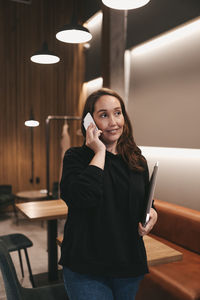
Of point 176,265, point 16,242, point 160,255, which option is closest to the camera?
point 160,255

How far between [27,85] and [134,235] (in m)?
5.62

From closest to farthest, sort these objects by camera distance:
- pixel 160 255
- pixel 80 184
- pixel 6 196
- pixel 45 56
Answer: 1. pixel 80 184
2. pixel 160 255
3. pixel 45 56
4. pixel 6 196

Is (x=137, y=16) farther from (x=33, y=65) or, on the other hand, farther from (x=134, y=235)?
(x=134, y=235)

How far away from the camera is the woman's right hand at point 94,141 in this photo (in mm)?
1189

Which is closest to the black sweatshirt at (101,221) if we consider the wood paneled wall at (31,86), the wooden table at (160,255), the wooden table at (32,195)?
the wooden table at (160,255)

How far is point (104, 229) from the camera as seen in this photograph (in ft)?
3.69

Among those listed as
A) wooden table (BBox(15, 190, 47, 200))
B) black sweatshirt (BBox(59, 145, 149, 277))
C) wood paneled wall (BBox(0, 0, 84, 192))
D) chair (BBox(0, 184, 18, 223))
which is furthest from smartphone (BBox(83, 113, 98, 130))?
wood paneled wall (BBox(0, 0, 84, 192))

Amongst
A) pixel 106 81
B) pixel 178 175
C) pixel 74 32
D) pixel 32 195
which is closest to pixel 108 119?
pixel 74 32

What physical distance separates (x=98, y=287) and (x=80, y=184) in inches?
15.2

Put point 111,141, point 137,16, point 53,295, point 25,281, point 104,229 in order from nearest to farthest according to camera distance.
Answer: point 104,229 → point 111,141 → point 53,295 → point 25,281 → point 137,16

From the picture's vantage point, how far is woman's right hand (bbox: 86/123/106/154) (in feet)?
3.90

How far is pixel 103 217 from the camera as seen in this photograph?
1.13m

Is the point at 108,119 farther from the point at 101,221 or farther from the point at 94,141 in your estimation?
the point at 101,221

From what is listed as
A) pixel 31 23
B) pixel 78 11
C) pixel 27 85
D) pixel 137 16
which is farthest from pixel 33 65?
pixel 137 16
